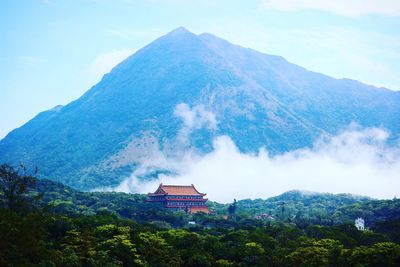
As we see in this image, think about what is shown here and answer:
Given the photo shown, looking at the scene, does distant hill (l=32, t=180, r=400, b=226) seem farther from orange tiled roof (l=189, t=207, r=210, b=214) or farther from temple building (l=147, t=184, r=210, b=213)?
temple building (l=147, t=184, r=210, b=213)

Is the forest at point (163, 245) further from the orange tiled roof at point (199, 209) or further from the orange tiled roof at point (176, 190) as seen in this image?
the orange tiled roof at point (176, 190)

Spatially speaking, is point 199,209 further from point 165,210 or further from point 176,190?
point 165,210

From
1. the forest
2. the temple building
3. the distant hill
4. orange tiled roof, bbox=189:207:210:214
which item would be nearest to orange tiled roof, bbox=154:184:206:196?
the temple building

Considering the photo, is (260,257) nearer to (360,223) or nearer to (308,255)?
(308,255)

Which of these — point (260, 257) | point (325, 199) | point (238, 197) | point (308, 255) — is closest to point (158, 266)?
point (260, 257)

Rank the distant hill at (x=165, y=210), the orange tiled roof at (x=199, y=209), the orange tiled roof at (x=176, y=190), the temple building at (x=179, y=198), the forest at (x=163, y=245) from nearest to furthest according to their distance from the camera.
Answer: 1. the forest at (x=163, y=245)
2. the distant hill at (x=165, y=210)
3. the temple building at (x=179, y=198)
4. the orange tiled roof at (x=199, y=209)
5. the orange tiled roof at (x=176, y=190)

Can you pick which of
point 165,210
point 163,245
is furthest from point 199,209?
point 163,245

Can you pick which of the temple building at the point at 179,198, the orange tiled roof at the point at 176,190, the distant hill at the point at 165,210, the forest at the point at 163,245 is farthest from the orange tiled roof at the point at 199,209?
the forest at the point at 163,245

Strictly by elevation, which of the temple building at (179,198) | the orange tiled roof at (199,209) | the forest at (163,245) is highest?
the temple building at (179,198)
